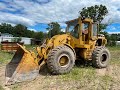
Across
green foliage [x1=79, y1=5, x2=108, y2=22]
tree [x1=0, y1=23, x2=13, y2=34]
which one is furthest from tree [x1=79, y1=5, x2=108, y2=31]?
tree [x1=0, y1=23, x2=13, y2=34]

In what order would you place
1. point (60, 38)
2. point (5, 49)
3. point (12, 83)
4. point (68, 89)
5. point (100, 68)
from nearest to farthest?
point (68, 89) → point (12, 83) → point (60, 38) → point (100, 68) → point (5, 49)

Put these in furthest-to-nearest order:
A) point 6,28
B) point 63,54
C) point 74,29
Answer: point 6,28 → point 74,29 → point 63,54

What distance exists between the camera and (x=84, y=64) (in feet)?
37.0

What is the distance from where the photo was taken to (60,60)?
927 centimetres

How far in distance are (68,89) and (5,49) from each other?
14.0 metres

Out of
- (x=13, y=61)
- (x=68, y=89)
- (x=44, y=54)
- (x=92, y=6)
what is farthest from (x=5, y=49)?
(x=92, y=6)

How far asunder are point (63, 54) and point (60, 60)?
274mm

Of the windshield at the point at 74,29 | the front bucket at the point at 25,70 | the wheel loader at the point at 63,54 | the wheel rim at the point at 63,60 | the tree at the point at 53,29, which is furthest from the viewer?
the tree at the point at 53,29

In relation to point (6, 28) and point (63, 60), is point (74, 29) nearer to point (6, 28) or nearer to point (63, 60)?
point (63, 60)

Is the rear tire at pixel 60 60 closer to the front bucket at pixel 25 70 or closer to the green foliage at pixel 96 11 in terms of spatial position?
the front bucket at pixel 25 70

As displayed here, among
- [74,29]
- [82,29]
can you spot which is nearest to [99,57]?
[82,29]

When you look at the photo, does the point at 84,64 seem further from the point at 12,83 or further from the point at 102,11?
the point at 102,11

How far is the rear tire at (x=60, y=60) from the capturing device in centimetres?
882

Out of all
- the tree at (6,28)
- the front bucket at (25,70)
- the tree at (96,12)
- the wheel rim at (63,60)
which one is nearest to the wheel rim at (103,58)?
the wheel rim at (63,60)
